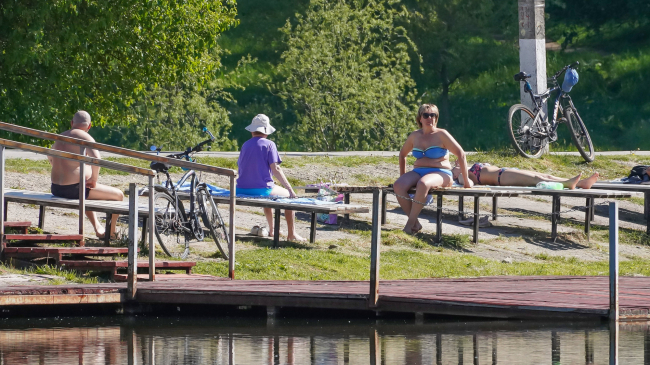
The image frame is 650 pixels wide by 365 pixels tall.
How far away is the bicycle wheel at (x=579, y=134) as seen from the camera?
2120 cm

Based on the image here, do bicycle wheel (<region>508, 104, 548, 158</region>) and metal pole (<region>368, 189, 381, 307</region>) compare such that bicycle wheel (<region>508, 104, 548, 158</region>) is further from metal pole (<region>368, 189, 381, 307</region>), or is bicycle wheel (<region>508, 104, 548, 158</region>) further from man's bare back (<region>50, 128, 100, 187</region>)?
metal pole (<region>368, 189, 381, 307</region>)

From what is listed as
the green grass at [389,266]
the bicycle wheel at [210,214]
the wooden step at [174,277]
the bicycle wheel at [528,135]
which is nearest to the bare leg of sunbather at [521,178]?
the green grass at [389,266]

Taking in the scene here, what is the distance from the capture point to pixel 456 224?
16.6 m

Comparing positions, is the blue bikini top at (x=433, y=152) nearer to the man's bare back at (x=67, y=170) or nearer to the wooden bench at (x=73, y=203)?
the wooden bench at (x=73, y=203)

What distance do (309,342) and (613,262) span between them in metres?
2.24

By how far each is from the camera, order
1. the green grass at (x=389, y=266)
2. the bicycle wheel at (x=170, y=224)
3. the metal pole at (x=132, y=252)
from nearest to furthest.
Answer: the metal pole at (x=132, y=252), the green grass at (x=389, y=266), the bicycle wheel at (x=170, y=224)

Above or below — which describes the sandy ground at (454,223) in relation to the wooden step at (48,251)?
above

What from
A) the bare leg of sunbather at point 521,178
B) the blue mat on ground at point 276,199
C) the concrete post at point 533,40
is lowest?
the blue mat on ground at point 276,199

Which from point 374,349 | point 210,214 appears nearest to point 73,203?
point 210,214

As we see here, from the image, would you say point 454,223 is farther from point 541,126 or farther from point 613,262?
point 613,262

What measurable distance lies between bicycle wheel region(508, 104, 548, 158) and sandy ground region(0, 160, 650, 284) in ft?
6.13

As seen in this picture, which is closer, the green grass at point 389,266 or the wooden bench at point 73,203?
the wooden bench at point 73,203

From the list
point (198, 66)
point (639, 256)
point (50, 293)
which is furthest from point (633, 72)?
Result: point (50, 293)

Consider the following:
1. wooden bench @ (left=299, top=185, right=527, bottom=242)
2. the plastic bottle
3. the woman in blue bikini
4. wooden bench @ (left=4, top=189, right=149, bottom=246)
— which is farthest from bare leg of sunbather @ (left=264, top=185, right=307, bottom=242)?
the plastic bottle
